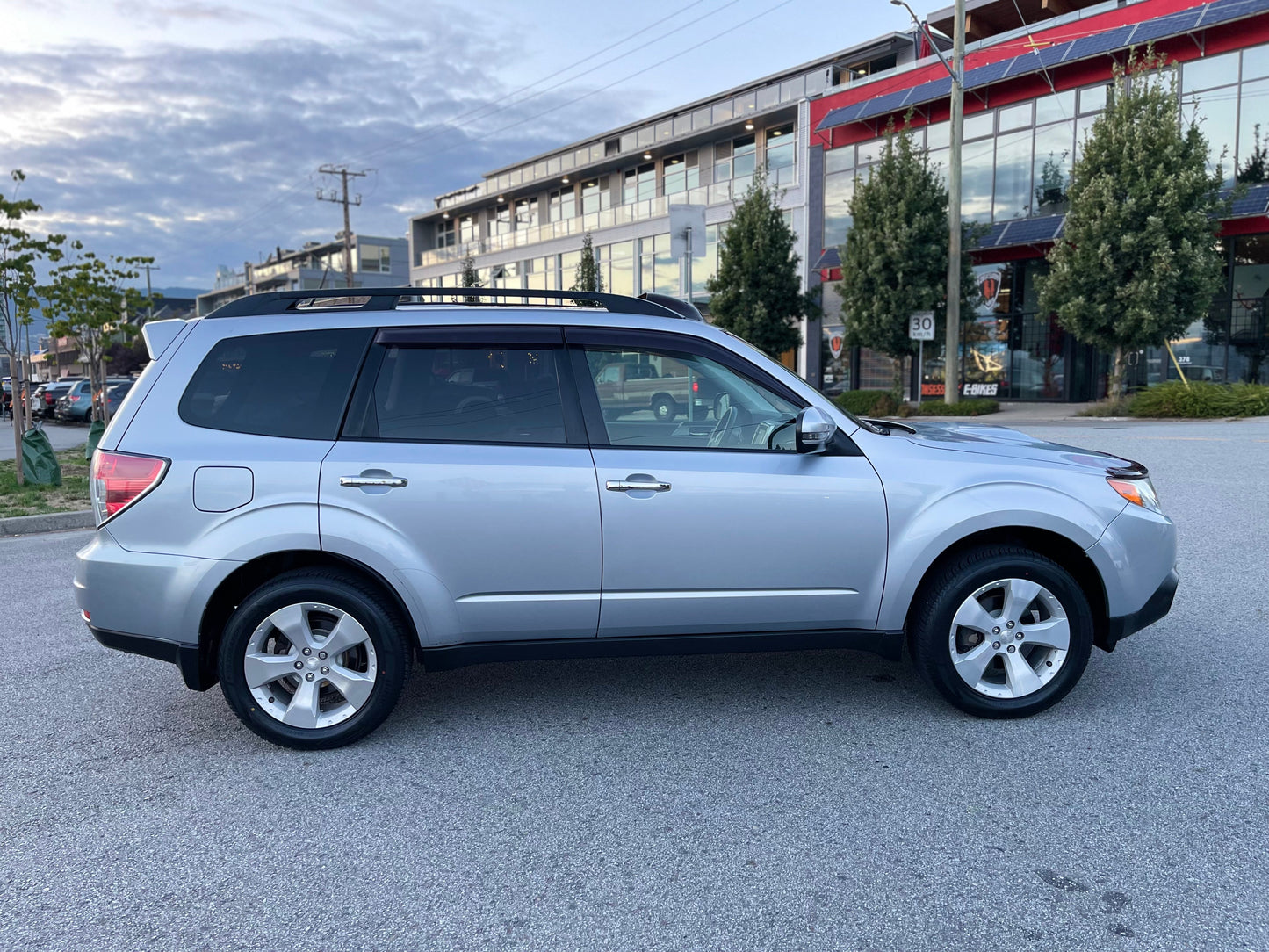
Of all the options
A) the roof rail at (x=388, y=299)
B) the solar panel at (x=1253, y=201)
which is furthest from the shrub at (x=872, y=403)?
the roof rail at (x=388, y=299)

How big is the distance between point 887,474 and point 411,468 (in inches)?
78.0

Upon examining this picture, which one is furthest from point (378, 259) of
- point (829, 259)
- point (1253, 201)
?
point (1253, 201)

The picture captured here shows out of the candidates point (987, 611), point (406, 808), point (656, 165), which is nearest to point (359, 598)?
point (406, 808)

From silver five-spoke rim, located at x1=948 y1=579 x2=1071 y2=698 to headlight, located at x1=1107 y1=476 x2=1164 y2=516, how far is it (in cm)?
56

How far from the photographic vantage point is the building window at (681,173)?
134ft

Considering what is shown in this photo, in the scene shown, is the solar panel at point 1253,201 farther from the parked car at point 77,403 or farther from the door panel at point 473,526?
the parked car at point 77,403

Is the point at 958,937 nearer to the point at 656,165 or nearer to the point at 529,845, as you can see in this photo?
the point at 529,845

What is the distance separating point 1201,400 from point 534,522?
20.7 m

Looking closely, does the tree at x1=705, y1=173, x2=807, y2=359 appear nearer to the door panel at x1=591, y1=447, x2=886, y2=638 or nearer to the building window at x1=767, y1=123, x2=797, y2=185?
the building window at x1=767, y1=123, x2=797, y2=185

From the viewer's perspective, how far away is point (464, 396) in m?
3.89

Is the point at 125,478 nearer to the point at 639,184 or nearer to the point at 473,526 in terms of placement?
the point at 473,526

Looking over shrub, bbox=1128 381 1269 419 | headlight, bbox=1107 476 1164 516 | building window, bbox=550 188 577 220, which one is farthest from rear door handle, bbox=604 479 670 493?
building window, bbox=550 188 577 220

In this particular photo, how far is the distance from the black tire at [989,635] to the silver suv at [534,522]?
0.01 meters

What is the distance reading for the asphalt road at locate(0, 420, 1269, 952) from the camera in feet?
8.59
